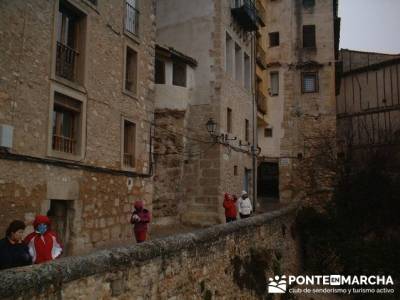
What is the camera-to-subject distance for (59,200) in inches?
392

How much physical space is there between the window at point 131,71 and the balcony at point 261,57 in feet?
36.1

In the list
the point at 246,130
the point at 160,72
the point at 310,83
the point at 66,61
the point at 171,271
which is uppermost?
the point at 310,83

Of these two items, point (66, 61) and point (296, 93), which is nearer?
point (66, 61)

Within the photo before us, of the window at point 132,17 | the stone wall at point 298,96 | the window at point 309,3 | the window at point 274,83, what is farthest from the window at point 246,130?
the window at point 309,3

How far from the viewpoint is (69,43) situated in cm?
1064

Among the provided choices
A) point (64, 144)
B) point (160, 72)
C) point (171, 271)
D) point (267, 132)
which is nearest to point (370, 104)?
point (267, 132)

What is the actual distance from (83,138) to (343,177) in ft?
51.1

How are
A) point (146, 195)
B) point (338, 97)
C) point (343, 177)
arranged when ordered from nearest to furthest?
point (146, 195), point (343, 177), point (338, 97)

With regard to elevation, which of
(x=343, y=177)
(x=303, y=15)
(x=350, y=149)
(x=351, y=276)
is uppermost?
(x=303, y=15)

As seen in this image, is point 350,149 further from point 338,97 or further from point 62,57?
point 62,57

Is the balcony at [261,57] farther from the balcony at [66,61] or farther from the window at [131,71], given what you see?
the balcony at [66,61]

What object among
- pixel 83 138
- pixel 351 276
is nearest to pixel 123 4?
pixel 83 138

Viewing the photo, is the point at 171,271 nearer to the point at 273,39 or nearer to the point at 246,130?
the point at 246,130

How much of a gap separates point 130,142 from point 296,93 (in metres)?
14.2
